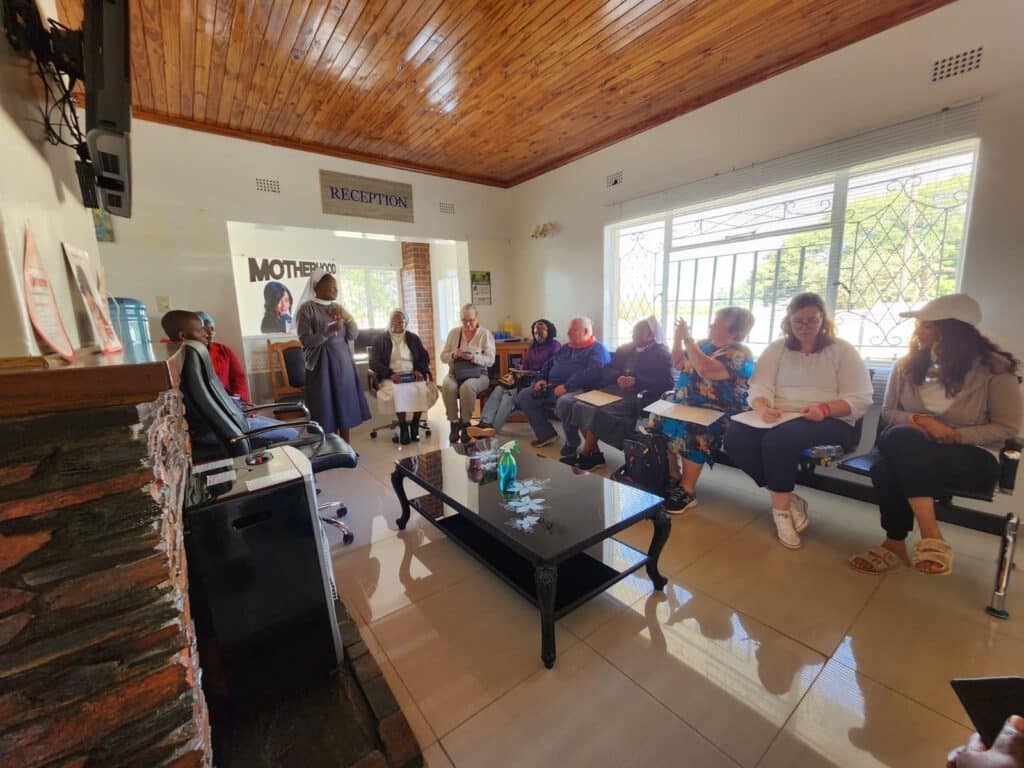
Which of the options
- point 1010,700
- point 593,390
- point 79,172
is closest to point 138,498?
point 1010,700

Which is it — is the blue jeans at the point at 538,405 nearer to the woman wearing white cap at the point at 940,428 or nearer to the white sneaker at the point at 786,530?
the white sneaker at the point at 786,530

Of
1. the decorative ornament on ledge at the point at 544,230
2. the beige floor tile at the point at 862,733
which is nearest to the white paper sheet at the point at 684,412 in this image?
the beige floor tile at the point at 862,733

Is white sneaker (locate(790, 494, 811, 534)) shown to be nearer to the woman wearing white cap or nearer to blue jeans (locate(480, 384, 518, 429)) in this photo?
the woman wearing white cap

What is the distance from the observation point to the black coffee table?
1413 mm

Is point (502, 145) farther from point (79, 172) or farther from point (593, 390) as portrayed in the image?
point (79, 172)

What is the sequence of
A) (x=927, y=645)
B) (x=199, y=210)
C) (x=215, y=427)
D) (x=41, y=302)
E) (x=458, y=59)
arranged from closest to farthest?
(x=41, y=302), (x=927, y=645), (x=215, y=427), (x=458, y=59), (x=199, y=210)

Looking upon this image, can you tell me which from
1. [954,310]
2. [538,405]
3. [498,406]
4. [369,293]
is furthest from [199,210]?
[954,310]

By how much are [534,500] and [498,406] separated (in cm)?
202

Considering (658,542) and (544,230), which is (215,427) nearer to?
(658,542)

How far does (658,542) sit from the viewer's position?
1.71 m

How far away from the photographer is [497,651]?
4.77ft

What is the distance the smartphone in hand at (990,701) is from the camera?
0.65 m

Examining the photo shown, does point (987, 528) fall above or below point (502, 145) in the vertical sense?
below

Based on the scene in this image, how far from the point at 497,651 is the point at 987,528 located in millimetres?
2448
